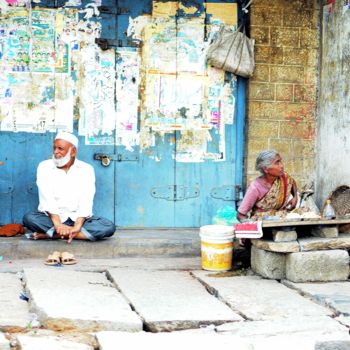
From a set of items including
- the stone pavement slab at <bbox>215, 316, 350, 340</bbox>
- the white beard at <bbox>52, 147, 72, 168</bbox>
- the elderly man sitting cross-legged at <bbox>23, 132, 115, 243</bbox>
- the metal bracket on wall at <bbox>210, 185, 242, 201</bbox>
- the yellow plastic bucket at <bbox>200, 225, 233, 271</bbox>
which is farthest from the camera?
the metal bracket on wall at <bbox>210, 185, 242, 201</bbox>

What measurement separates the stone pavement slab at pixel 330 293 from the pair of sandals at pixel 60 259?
6.83 ft

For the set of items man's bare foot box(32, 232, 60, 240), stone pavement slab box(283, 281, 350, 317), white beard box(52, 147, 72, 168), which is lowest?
stone pavement slab box(283, 281, 350, 317)

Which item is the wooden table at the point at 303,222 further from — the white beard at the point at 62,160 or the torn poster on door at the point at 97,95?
the torn poster on door at the point at 97,95

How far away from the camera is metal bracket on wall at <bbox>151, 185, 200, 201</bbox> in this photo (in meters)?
8.94

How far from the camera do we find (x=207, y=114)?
8.98 meters

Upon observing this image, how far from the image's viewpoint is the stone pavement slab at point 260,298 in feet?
19.8

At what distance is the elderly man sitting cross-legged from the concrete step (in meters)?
0.09

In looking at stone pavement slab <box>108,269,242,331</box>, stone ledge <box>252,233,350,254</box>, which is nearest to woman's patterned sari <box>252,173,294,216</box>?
stone ledge <box>252,233,350,254</box>

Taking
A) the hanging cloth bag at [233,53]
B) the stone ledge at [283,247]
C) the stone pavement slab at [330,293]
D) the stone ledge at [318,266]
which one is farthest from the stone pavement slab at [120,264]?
→ the hanging cloth bag at [233,53]

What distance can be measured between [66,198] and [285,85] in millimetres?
2741

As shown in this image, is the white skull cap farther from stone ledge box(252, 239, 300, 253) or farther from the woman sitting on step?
stone ledge box(252, 239, 300, 253)

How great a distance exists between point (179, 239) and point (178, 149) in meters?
1.07

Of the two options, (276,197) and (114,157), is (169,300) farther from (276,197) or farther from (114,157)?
(114,157)

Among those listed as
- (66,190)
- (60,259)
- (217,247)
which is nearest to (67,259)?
(60,259)
